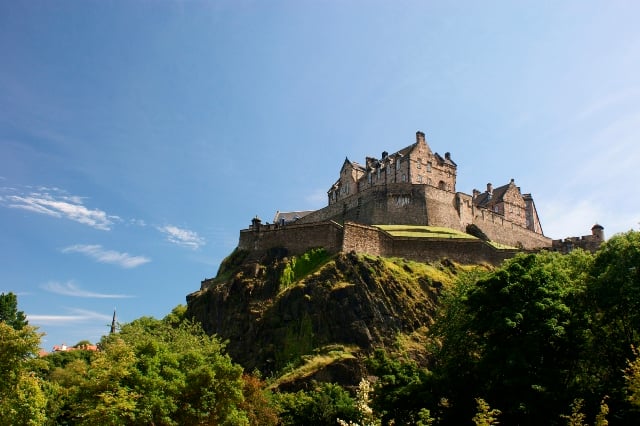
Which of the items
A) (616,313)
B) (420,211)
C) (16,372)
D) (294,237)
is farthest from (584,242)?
(16,372)

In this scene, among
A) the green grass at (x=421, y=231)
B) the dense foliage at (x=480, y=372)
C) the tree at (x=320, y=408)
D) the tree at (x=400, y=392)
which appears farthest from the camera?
the green grass at (x=421, y=231)

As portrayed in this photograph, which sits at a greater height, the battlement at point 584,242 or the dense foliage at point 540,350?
the battlement at point 584,242

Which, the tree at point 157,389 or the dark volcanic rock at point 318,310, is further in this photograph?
the dark volcanic rock at point 318,310

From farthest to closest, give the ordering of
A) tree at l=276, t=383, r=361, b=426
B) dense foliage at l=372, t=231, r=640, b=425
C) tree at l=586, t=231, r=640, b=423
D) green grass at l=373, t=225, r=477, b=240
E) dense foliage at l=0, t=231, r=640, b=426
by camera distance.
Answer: green grass at l=373, t=225, r=477, b=240, tree at l=276, t=383, r=361, b=426, tree at l=586, t=231, r=640, b=423, dense foliage at l=0, t=231, r=640, b=426, dense foliage at l=372, t=231, r=640, b=425

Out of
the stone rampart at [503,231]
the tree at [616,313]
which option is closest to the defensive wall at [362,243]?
the stone rampart at [503,231]

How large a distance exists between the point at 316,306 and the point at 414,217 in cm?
2535

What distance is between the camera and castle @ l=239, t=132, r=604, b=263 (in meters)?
64.5

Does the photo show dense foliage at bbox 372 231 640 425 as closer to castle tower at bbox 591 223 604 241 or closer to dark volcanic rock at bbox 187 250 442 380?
dark volcanic rock at bbox 187 250 442 380

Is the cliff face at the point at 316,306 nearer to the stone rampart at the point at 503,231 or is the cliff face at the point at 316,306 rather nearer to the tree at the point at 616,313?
the stone rampart at the point at 503,231

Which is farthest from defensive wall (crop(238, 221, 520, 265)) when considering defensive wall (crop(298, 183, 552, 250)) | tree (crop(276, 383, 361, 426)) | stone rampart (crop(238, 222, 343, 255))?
tree (crop(276, 383, 361, 426))

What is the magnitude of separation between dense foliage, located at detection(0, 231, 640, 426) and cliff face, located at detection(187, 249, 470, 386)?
49.3ft

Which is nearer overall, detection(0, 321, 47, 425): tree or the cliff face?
detection(0, 321, 47, 425): tree

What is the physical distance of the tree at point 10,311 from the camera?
66969 millimetres

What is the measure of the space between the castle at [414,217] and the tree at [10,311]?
25.9m
